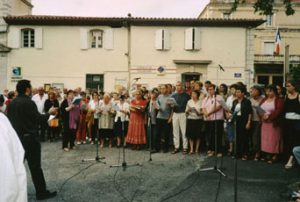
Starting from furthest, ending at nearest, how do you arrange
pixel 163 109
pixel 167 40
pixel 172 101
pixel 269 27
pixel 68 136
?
pixel 269 27 → pixel 167 40 → pixel 68 136 → pixel 163 109 → pixel 172 101

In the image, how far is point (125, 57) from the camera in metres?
23.9

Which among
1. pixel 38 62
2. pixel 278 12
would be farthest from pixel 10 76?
pixel 278 12

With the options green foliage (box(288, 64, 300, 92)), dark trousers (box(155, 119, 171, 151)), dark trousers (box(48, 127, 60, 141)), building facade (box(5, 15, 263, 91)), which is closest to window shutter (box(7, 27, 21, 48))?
building facade (box(5, 15, 263, 91))

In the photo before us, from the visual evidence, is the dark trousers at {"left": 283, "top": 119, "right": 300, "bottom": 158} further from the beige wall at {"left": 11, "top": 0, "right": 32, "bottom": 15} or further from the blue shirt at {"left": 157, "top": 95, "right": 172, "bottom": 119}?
the beige wall at {"left": 11, "top": 0, "right": 32, "bottom": 15}

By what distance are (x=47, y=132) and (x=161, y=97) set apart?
5.31 m

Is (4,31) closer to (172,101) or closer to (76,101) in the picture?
(76,101)

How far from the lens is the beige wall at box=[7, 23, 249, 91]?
2380 centimetres

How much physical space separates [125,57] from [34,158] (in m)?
18.3

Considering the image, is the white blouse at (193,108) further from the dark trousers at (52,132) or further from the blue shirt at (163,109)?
the dark trousers at (52,132)

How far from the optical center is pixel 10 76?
2353 cm

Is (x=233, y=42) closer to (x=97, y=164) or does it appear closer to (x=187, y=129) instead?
(x=187, y=129)

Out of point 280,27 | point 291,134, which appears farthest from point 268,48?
point 291,134

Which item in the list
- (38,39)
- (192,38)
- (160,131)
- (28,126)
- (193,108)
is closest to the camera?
(28,126)

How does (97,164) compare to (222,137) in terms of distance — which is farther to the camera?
(222,137)
